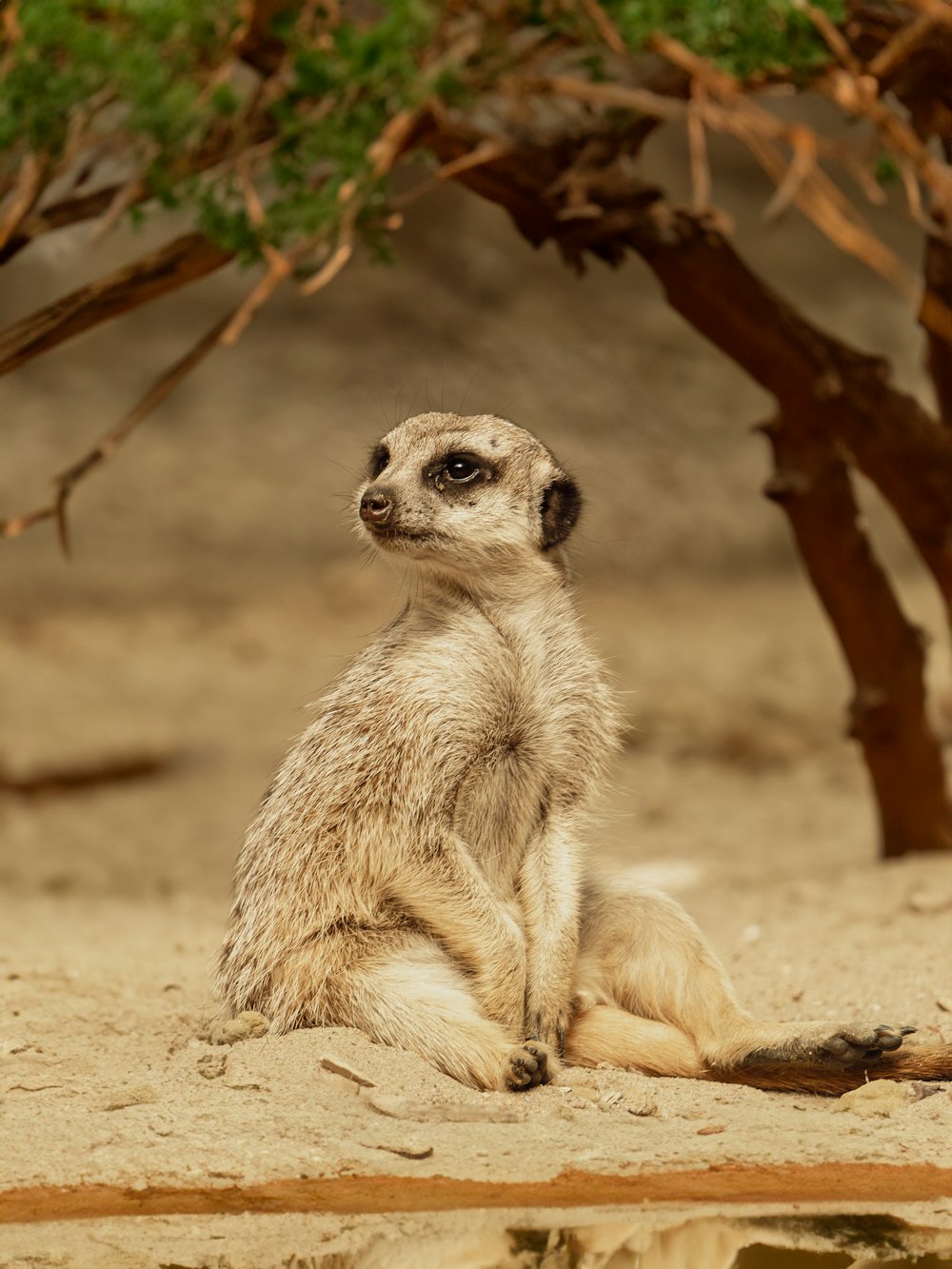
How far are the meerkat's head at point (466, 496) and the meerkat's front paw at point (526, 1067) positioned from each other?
844 mm

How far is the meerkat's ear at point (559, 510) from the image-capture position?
280 centimetres

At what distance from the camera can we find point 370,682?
106 inches

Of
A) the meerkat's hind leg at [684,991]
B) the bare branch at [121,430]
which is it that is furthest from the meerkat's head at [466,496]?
the meerkat's hind leg at [684,991]

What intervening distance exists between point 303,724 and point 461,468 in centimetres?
410

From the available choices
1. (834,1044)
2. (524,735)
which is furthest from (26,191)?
(834,1044)

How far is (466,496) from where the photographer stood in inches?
107

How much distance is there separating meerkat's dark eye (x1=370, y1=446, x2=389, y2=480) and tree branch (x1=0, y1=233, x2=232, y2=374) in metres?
0.59

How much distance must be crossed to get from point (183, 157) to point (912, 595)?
5733 mm

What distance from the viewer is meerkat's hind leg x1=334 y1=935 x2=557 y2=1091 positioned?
242 centimetres

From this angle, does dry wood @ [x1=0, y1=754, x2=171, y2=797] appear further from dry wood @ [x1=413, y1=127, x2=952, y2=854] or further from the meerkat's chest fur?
the meerkat's chest fur

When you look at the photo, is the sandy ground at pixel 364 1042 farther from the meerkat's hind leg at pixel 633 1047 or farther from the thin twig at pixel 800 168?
the thin twig at pixel 800 168

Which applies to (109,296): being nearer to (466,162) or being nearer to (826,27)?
(466,162)

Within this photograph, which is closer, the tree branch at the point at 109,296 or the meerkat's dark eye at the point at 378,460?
the meerkat's dark eye at the point at 378,460

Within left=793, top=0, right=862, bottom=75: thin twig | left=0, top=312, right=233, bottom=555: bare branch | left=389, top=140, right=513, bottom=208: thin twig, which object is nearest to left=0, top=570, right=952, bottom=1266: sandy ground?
left=0, top=312, right=233, bottom=555: bare branch
